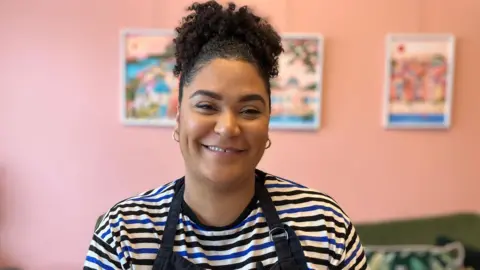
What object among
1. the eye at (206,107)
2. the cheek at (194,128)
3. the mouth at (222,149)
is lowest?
the mouth at (222,149)

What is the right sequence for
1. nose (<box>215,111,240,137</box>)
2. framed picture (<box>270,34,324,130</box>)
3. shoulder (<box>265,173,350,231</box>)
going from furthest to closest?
1. framed picture (<box>270,34,324,130</box>)
2. shoulder (<box>265,173,350,231</box>)
3. nose (<box>215,111,240,137</box>)

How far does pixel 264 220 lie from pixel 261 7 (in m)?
1.16

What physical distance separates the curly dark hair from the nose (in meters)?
0.11

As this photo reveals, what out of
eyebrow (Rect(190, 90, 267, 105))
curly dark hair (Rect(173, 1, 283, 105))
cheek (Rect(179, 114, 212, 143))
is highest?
curly dark hair (Rect(173, 1, 283, 105))

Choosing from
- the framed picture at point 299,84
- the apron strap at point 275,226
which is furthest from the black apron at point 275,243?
the framed picture at point 299,84

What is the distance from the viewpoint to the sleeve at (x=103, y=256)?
97 centimetres

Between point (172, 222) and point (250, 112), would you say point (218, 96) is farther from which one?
point (172, 222)

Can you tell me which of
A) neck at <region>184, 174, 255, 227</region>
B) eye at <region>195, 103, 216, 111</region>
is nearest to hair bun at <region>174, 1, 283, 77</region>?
eye at <region>195, 103, 216, 111</region>

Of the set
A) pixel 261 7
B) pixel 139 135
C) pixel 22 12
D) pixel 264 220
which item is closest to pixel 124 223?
pixel 264 220

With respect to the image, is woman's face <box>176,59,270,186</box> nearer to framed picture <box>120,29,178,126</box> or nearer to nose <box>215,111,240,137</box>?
nose <box>215,111,240,137</box>

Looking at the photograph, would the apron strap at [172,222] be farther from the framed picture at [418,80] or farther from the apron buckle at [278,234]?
the framed picture at [418,80]

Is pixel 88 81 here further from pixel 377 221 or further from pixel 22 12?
Answer: pixel 377 221

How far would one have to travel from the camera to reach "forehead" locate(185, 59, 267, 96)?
952 mm

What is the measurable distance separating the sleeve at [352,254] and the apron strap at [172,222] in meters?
0.34
